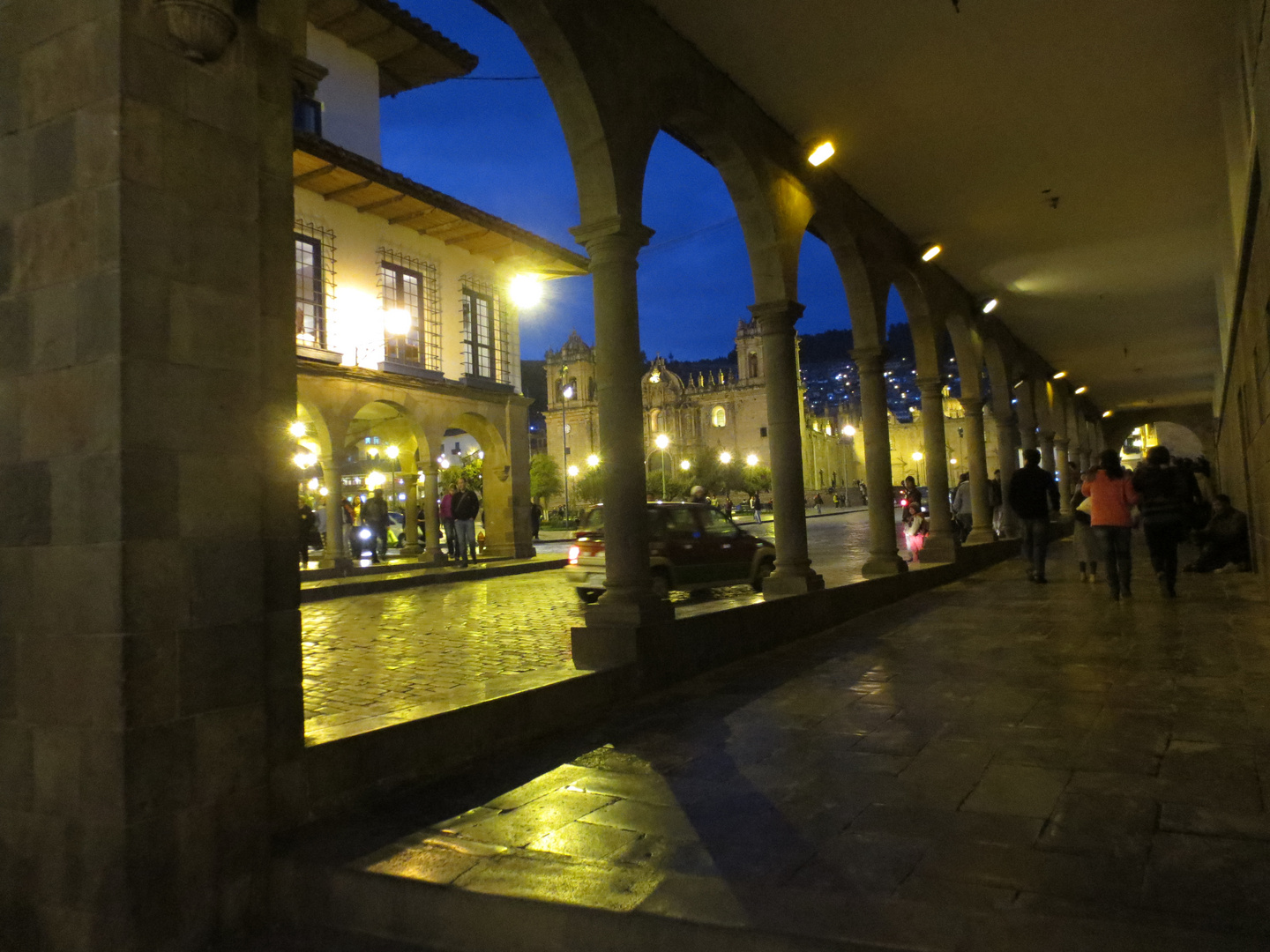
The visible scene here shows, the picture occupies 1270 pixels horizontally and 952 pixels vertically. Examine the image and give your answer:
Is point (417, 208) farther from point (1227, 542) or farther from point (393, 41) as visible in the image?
point (1227, 542)

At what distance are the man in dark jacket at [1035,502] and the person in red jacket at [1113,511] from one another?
119 centimetres

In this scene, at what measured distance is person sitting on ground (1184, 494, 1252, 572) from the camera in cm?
1096

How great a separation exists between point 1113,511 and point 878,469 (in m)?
2.68

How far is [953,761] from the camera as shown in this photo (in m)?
3.92

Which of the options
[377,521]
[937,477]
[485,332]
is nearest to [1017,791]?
[937,477]

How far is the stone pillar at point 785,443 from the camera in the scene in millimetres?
8594

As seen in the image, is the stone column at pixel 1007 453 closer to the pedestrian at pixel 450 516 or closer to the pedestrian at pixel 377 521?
the pedestrian at pixel 450 516

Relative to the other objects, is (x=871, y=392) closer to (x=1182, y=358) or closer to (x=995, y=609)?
(x=995, y=609)

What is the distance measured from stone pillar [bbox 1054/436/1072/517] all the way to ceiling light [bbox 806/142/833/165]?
15.5 m

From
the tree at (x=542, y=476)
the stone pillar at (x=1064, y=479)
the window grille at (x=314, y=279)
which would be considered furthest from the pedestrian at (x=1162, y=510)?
the tree at (x=542, y=476)

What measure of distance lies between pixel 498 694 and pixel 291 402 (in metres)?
1.83

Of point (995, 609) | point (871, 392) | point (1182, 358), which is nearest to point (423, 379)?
point (871, 392)

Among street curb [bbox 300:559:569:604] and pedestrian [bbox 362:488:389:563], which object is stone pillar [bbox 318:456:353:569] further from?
pedestrian [bbox 362:488:389:563]

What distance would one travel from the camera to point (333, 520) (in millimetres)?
17047
